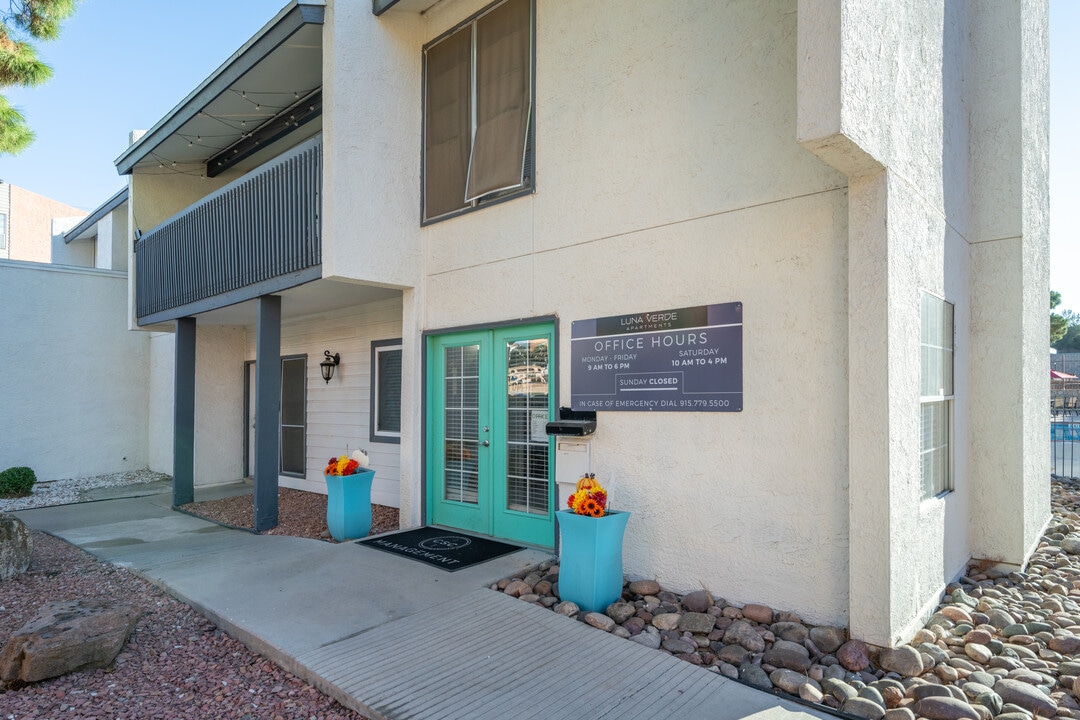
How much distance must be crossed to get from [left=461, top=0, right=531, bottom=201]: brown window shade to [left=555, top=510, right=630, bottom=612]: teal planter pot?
3343 mm

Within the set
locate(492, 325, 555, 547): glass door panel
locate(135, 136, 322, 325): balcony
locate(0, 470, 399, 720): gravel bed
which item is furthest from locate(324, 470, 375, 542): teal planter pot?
locate(135, 136, 322, 325): balcony

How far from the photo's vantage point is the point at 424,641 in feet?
12.8

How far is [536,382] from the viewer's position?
5.92 metres

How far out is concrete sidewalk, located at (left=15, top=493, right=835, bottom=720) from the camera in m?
3.16

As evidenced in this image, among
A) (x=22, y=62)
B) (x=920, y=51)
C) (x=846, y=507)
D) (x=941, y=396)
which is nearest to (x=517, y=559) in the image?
(x=846, y=507)

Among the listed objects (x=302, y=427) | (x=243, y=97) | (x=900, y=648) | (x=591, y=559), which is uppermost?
(x=243, y=97)

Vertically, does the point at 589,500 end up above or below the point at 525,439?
below

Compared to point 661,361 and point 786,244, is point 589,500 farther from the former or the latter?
point 786,244

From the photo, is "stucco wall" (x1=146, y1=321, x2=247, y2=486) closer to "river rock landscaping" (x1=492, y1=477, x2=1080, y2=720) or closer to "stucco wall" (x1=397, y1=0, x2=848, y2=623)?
"stucco wall" (x1=397, y1=0, x2=848, y2=623)

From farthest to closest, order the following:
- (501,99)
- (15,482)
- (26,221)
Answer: (26,221) < (15,482) < (501,99)

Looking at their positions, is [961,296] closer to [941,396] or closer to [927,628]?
[941,396]

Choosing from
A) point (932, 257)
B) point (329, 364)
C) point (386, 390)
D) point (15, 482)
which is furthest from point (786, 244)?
point (15, 482)

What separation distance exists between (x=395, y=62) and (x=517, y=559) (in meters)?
5.43

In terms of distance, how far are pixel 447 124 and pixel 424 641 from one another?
5.26m
